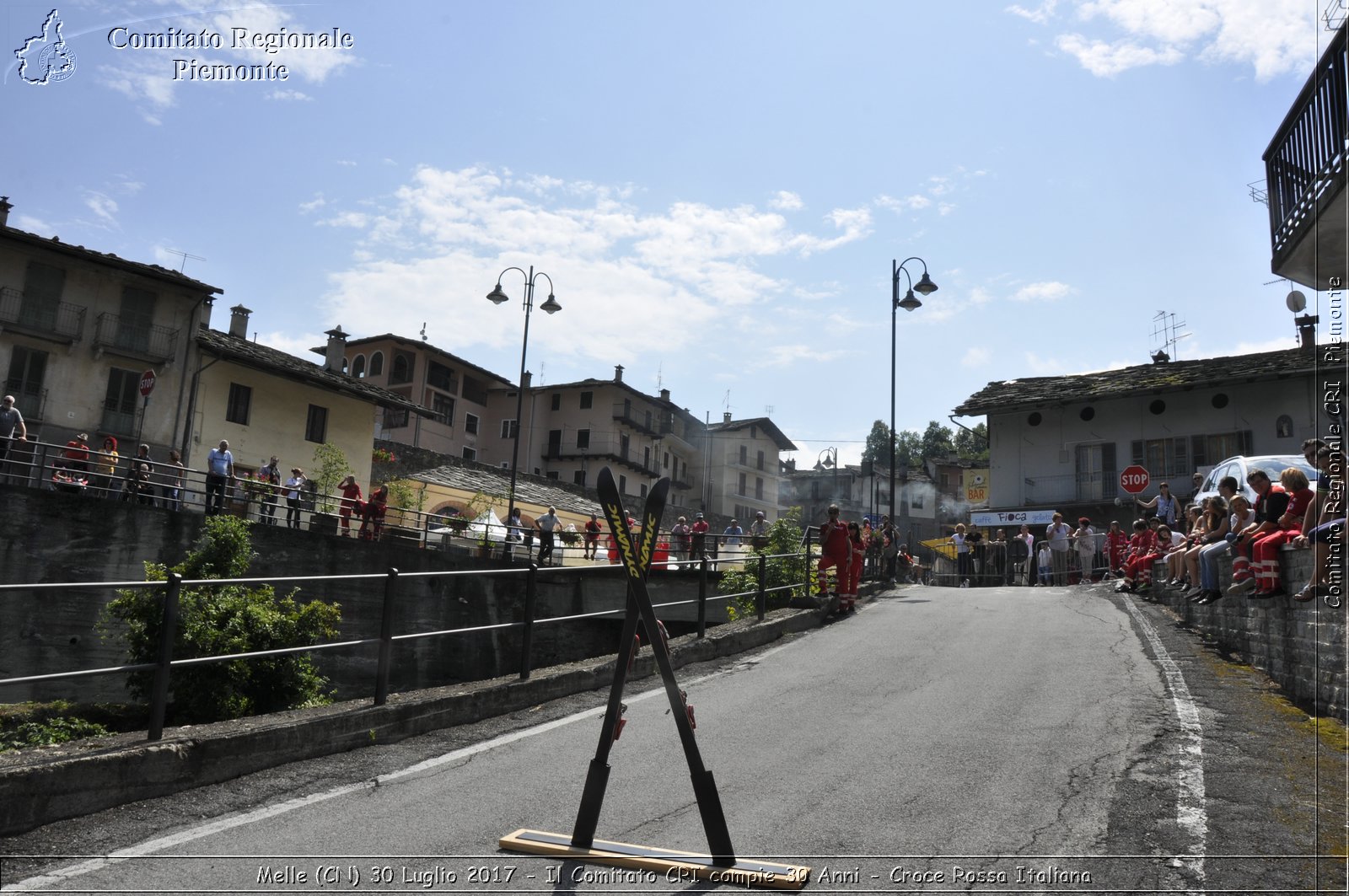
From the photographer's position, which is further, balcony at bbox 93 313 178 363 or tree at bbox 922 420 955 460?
tree at bbox 922 420 955 460

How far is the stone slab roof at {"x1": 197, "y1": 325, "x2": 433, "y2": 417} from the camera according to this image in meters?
32.3

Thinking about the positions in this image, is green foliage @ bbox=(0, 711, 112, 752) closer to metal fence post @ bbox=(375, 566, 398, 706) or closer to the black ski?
metal fence post @ bbox=(375, 566, 398, 706)

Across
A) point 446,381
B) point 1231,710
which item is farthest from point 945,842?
point 446,381

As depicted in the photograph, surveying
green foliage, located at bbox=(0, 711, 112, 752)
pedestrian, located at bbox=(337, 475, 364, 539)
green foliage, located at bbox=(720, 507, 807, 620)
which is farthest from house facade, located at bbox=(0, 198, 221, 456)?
Result: green foliage, located at bbox=(0, 711, 112, 752)

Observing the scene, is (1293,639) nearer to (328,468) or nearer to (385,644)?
(385,644)

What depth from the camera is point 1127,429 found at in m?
38.0

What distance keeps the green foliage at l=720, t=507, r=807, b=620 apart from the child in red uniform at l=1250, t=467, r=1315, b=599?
23.8 feet

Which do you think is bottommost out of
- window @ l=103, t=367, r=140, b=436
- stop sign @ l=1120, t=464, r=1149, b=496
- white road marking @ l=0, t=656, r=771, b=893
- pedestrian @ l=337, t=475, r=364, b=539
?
white road marking @ l=0, t=656, r=771, b=893

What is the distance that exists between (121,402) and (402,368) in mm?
24992

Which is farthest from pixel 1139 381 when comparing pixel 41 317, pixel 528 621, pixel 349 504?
pixel 41 317

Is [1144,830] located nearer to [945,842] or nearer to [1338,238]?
[945,842]

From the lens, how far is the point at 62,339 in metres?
29.2

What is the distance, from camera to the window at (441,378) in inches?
2196

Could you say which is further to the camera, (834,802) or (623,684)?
(834,802)
